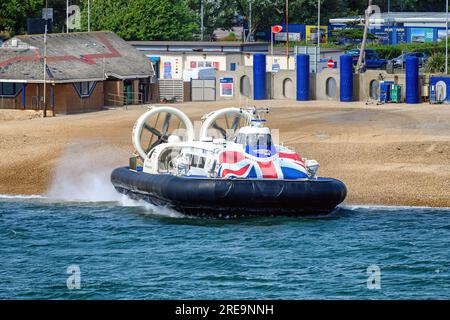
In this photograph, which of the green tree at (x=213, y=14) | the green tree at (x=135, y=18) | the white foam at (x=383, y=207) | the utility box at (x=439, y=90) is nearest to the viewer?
the white foam at (x=383, y=207)

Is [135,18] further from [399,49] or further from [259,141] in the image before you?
[259,141]

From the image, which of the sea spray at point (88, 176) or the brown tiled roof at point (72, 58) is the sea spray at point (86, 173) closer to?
the sea spray at point (88, 176)

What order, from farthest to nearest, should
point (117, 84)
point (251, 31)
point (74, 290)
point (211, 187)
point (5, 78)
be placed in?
point (251, 31) < point (117, 84) < point (5, 78) < point (211, 187) < point (74, 290)

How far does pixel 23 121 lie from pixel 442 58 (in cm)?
2323

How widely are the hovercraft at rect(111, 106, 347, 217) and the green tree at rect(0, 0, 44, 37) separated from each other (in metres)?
41.5

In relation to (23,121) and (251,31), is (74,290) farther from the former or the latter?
(251,31)

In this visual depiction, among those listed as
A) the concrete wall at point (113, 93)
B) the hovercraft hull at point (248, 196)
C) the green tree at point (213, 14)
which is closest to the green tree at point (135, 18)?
the green tree at point (213, 14)

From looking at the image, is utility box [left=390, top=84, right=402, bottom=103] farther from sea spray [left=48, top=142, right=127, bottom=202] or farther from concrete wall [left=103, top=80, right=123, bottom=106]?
sea spray [left=48, top=142, right=127, bottom=202]

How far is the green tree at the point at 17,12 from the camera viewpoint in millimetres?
70688

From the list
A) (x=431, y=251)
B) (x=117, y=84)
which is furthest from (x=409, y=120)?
(x=431, y=251)

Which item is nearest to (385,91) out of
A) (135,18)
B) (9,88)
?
(9,88)

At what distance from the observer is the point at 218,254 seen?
2623 centimetres

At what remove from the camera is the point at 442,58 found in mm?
59062

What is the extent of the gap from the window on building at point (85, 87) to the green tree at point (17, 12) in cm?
2362
